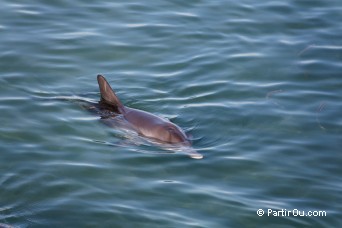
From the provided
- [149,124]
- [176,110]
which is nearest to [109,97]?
[149,124]

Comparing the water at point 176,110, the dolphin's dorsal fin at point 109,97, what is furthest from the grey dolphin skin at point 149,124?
the water at point 176,110

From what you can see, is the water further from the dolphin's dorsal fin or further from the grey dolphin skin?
the dolphin's dorsal fin

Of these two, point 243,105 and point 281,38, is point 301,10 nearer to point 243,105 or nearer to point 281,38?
A: point 281,38

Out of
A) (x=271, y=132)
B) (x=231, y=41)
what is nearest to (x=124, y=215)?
(x=271, y=132)

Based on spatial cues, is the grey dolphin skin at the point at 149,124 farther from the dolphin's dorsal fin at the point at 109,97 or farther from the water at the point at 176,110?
the water at the point at 176,110

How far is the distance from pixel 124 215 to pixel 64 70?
12.9ft

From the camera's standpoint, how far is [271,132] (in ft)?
32.8

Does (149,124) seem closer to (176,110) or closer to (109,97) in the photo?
(109,97)

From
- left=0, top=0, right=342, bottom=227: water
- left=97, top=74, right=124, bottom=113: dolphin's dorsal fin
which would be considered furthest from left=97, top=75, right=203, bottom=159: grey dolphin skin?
left=0, top=0, right=342, bottom=227: water

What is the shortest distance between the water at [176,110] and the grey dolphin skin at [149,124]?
17cm

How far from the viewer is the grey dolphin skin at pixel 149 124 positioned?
Answer: 920 centimetres

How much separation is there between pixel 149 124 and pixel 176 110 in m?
0.99

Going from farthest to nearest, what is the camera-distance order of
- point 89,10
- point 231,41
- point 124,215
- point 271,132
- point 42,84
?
point 89,10
point 231,41
point 42,84
point 271,132
point 124,215

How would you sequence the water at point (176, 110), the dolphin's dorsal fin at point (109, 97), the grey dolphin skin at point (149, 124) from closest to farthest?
the water at point (176, 110) → the grey dolphin skin at point (149, 124) → the dolphin's dorsal fin at point (109, 97)
